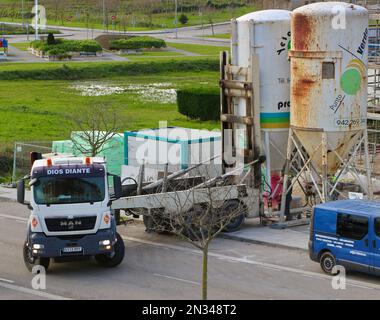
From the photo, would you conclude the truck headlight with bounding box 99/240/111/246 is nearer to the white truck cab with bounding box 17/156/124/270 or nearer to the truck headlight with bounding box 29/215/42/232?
the white truck cab with bounding box 17/156/124/270

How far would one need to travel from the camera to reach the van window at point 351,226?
24797 mm

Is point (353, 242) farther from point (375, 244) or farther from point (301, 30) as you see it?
point (301, 30)

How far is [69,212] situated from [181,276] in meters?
3.33

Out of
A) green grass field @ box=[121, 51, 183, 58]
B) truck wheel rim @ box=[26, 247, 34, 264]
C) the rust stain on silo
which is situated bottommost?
truck wheel rim @ box=[26, 247, 34, 264]

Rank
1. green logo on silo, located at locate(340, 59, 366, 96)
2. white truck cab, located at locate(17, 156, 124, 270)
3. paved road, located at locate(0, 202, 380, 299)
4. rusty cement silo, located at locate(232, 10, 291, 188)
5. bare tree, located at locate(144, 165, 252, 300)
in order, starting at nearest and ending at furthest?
paved road, located at locate(0, 202, 380, 299), white truck cab, located at locate(17, 156, 124, 270), bare tree, located at locate(144, 165, 252, 300), green logo on silo, located at locate(340, 59, 366, 96), rusty cement silo, located at locate(232, 10, 291, 188)

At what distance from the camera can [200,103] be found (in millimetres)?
59344

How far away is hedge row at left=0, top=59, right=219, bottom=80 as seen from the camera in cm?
7831

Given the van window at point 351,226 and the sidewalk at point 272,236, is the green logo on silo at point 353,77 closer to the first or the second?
the sidewalk at point 272,236

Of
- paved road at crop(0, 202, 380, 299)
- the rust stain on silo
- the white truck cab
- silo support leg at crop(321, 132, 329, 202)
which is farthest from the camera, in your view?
silo support leg at crop(321, 132, 329, 202)

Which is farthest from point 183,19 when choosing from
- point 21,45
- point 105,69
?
point 105,69

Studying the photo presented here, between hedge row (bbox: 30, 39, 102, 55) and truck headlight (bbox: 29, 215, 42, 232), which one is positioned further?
hedge row (bbox: 30, 39, 102, 55)

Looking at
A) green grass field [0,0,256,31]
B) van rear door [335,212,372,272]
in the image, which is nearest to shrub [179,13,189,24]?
green grass field [0,0,256,31]

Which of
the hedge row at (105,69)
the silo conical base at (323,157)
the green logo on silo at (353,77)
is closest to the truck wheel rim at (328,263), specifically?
the silo conical base at (323,157)

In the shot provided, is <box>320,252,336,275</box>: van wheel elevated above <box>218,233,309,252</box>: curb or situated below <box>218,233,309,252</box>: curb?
above
